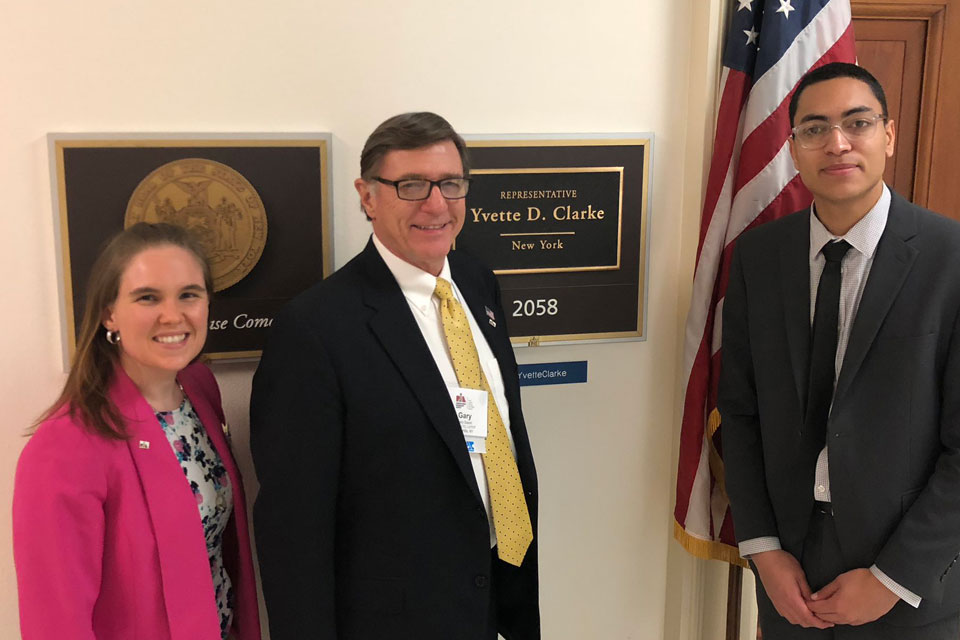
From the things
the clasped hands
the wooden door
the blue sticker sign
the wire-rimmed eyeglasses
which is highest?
the wooden door

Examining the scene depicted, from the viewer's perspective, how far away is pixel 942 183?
2.49 metres

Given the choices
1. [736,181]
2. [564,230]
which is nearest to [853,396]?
[736,181]

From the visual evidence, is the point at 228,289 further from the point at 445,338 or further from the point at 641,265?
the point at 641,265

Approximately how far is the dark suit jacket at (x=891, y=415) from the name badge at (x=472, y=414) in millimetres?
669

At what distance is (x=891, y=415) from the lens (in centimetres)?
159

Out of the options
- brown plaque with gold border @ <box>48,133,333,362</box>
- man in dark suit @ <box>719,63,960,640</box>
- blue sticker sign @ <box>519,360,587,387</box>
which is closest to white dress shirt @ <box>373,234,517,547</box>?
brown plaque with gold border @ <box>48,133,333,362</box>

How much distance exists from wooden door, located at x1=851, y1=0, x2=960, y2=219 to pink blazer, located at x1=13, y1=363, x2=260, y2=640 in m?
2.31

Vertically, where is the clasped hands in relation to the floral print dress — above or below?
below

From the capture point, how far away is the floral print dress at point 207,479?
157 centimetres

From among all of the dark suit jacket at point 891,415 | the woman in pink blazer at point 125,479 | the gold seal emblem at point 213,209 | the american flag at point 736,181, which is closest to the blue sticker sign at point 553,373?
the american flag at point 736,181

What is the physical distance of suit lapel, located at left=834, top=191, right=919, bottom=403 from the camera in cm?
160

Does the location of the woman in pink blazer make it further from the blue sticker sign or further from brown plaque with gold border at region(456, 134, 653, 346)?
the blue sticker sign

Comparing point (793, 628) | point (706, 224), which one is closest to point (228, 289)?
point (706, 224)

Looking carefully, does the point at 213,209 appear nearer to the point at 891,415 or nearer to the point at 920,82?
the point at 891,415
